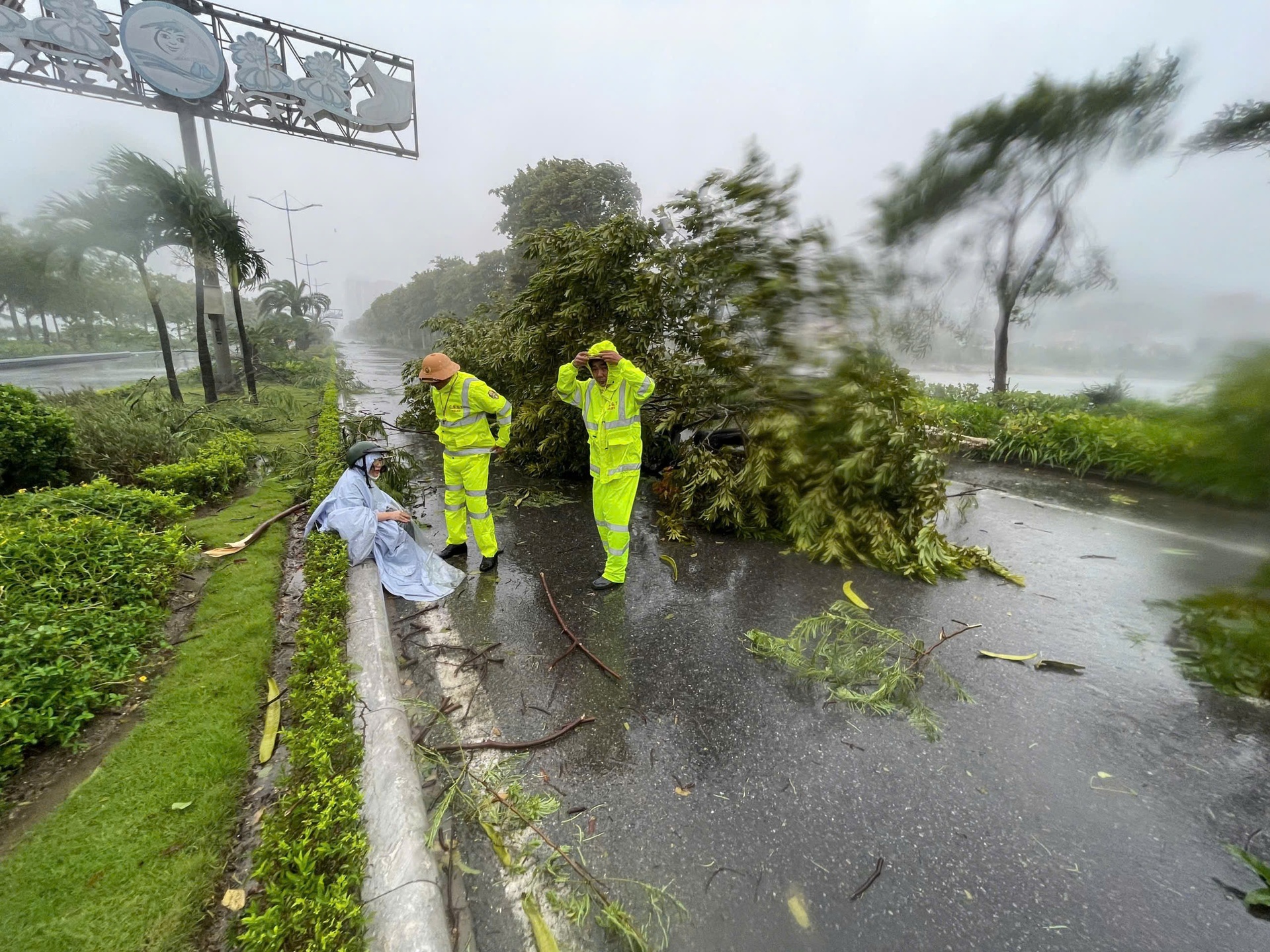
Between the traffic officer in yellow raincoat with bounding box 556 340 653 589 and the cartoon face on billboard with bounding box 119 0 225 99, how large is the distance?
16194mm

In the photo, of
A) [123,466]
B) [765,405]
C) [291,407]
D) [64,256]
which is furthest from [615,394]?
[64,256]

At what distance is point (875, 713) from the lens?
2.82 meters

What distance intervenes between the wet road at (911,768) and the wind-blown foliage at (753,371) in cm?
96

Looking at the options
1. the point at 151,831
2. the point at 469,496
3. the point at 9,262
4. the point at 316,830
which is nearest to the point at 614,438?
the point at 469,496

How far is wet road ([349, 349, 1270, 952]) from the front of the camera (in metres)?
1.79

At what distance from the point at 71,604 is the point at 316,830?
2420mm

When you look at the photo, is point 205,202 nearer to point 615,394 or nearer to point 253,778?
point 615,394

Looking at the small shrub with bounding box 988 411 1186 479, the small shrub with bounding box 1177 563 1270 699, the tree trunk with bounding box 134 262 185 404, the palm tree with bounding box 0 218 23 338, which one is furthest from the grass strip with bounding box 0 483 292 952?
the palm tree with bounding box 0 218 23 338

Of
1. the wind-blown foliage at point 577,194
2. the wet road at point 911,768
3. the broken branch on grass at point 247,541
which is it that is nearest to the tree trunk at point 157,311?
the broken branch on grass at point 247,541

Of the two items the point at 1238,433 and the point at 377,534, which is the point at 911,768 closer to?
the point at 1238,433

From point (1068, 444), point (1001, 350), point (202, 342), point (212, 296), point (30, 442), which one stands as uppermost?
point (212, 296)

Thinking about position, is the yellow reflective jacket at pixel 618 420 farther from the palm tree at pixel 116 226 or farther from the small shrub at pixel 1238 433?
the palm tree at pixel 116 226

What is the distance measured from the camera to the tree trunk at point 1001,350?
162 inches

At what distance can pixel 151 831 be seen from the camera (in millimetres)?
1897
